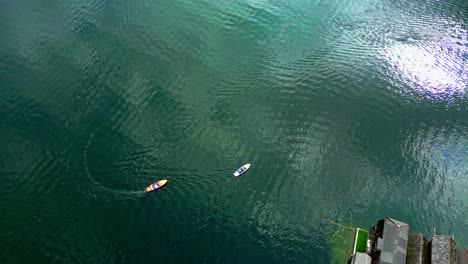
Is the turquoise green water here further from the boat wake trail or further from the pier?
the pier

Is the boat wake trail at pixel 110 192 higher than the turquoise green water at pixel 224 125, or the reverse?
the turquoise green water at pixel 224 125

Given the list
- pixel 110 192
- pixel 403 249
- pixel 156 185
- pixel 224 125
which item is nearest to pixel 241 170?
pixel 224 125

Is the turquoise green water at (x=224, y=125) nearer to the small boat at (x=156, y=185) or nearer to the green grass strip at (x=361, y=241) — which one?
the small boat at (x=156, y=185)

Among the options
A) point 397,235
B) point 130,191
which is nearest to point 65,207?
point 130,191

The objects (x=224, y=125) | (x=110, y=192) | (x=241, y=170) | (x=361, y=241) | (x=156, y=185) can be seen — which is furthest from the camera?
(x=224, y=125)

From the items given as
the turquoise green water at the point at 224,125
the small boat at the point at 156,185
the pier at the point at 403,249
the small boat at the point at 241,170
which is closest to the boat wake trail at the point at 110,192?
the turquoise green water at the point at 224,125

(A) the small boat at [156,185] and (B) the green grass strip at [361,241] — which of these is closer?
(B) the green grass strip at [361,241]

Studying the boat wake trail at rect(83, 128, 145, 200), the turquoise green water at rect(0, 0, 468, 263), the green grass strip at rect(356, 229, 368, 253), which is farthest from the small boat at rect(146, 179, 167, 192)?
the green grass strip at rect(356, 229, 368, 253)

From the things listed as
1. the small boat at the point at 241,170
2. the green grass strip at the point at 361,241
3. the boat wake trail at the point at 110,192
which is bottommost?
the boat wake trail at the point at 110,192

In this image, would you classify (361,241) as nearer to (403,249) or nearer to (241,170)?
(403,249)
